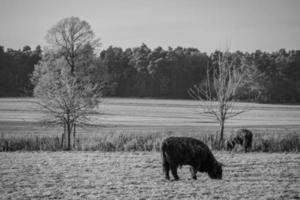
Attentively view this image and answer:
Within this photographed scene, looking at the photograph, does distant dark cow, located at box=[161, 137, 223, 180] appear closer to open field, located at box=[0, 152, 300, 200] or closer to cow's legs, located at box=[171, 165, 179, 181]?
cow's legs, located at box=[171, 165, 179, 181]

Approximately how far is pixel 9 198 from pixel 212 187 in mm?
5599

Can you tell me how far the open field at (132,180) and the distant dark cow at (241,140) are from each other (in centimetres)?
393

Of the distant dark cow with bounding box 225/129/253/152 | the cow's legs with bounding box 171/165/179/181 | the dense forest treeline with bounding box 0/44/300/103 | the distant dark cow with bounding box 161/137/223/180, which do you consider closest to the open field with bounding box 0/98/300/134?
the distant dark cow with bounding box 225/129/253/152

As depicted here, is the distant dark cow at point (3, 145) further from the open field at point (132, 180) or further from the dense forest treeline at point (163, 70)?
the dense forest treeline at point (163, 70)

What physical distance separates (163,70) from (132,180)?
8995 cm

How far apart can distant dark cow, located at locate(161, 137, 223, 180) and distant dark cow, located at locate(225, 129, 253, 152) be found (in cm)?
889

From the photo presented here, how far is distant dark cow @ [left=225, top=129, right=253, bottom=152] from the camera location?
68.6 ft

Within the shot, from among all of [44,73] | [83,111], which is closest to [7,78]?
[44,73]

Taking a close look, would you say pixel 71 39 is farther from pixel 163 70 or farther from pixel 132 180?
pixel 163 70

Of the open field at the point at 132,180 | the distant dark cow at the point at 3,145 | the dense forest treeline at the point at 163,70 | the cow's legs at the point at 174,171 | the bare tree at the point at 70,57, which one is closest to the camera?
the open field at the point at 132,180

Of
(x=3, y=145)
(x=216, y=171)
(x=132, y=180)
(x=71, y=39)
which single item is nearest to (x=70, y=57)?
(x=71, y=39)

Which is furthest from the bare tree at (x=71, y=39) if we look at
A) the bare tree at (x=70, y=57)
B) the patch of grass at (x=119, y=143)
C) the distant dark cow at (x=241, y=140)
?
the distant dark cow at (x=241, y=140)

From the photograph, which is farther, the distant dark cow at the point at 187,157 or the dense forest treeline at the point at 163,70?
the dense forest treeline at the point at 163,70

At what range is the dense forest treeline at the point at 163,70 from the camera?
285 feet
